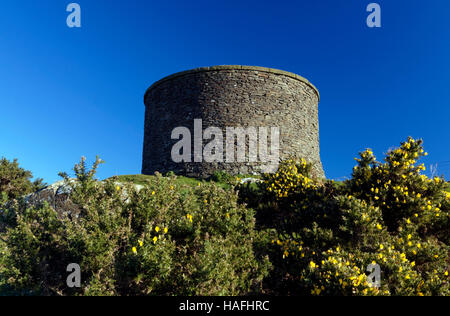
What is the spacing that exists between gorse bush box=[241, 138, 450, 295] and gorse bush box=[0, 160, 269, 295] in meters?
0.97

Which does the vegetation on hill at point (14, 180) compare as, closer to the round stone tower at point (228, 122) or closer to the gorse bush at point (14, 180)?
the gorse bush at point (14, 180)

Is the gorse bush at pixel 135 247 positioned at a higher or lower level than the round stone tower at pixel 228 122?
lower

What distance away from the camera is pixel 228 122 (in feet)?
51.5

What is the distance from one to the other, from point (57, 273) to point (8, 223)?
79.1 inches

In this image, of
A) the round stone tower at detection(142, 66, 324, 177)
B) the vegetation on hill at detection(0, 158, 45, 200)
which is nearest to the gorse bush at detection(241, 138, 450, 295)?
the round stone tower at detection(142, 66, 324, 177)

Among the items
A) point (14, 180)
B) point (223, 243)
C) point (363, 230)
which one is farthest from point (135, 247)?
point (14, 180)

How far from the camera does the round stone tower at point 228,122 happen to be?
51.0 ft

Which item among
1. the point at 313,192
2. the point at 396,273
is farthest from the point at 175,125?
the point at 396,273

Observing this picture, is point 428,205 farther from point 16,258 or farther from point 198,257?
point 16,258

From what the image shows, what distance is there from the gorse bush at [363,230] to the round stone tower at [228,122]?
22.9ft

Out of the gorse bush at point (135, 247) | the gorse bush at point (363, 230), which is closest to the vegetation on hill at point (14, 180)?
the gorse bush at point (135, 247)

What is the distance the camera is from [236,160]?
1550 cm

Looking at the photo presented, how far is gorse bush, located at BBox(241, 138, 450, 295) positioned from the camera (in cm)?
454
